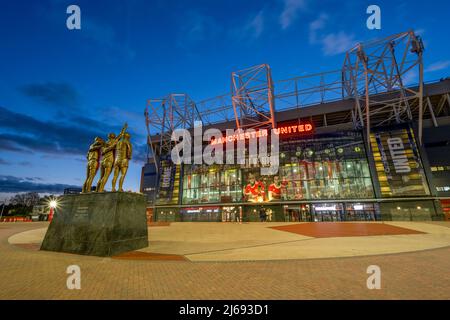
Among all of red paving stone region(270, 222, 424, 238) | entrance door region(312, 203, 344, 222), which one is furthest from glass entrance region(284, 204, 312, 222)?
red paving stone region(270, 222, 424, 238)

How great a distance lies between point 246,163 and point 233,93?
14.9m

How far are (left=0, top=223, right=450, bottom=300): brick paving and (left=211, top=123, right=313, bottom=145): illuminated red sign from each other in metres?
31.9

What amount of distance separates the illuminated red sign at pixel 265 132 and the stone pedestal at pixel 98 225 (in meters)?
32.0

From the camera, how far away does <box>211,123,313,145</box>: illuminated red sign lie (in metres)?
37.8

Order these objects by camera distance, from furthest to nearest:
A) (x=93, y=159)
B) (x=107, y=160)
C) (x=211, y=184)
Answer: (x=211, y=184) → (x=93, y=159) → (x=107, y=160)

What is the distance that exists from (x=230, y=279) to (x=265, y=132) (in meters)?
35.9

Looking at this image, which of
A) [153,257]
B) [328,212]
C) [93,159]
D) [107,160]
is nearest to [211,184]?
[328,212]

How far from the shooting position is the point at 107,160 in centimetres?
1184

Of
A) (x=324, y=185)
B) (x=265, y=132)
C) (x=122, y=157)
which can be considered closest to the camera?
(x=122, y=157)

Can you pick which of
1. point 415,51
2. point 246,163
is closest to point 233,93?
point 246,163

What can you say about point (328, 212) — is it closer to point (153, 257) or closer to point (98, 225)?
Result: point (153, 257)

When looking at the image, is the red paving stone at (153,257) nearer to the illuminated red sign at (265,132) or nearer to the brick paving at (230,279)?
the brick paving at (230,279)

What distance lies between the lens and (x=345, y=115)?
4625 cm

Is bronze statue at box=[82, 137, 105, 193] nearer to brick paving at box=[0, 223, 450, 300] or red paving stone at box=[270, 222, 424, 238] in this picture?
brick paving at box=[0, 223, 450, 300]
